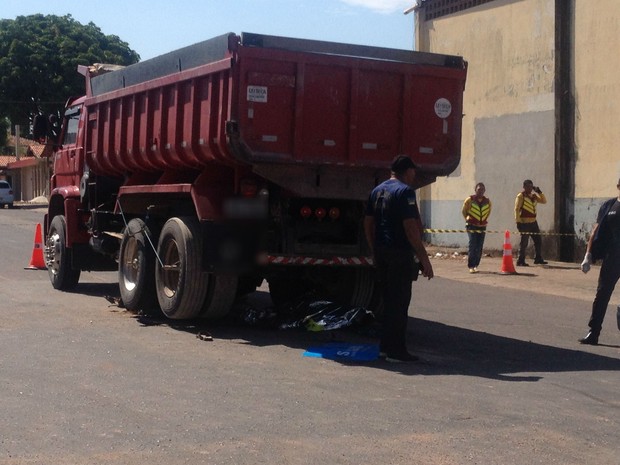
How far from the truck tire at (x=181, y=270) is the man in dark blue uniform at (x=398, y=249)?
2.31m

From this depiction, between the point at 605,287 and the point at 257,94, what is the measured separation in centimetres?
413

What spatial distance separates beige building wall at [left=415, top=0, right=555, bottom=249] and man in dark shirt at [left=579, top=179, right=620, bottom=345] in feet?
36.6

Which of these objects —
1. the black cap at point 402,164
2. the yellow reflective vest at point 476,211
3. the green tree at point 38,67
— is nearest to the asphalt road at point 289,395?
the black cap at point 402,164

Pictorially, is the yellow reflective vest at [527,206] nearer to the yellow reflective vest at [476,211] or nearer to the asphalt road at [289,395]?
the yellow reflective vest at [476,211]

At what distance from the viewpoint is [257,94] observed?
10023 millimetres

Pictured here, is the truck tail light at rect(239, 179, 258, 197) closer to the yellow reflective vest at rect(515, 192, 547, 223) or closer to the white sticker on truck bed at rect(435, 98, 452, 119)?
the white sticker on truck bed at rect(435, 98, 452, 119)

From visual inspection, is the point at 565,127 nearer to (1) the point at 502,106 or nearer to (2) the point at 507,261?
(1) the point at 502,106

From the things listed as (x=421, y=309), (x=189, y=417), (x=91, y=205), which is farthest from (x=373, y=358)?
(x=91, y=205)

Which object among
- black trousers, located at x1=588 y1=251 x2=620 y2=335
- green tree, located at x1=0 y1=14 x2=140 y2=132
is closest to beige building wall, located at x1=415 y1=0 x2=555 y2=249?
black trousers, located at x1=588 y1=251 x2=620 y2=335

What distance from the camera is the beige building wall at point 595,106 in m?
20.4

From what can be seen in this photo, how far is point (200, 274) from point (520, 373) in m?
3.58

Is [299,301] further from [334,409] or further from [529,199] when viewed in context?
[529,199]

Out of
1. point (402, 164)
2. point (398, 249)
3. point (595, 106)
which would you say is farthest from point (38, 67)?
point (398, 249)

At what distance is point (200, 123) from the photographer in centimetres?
1063
